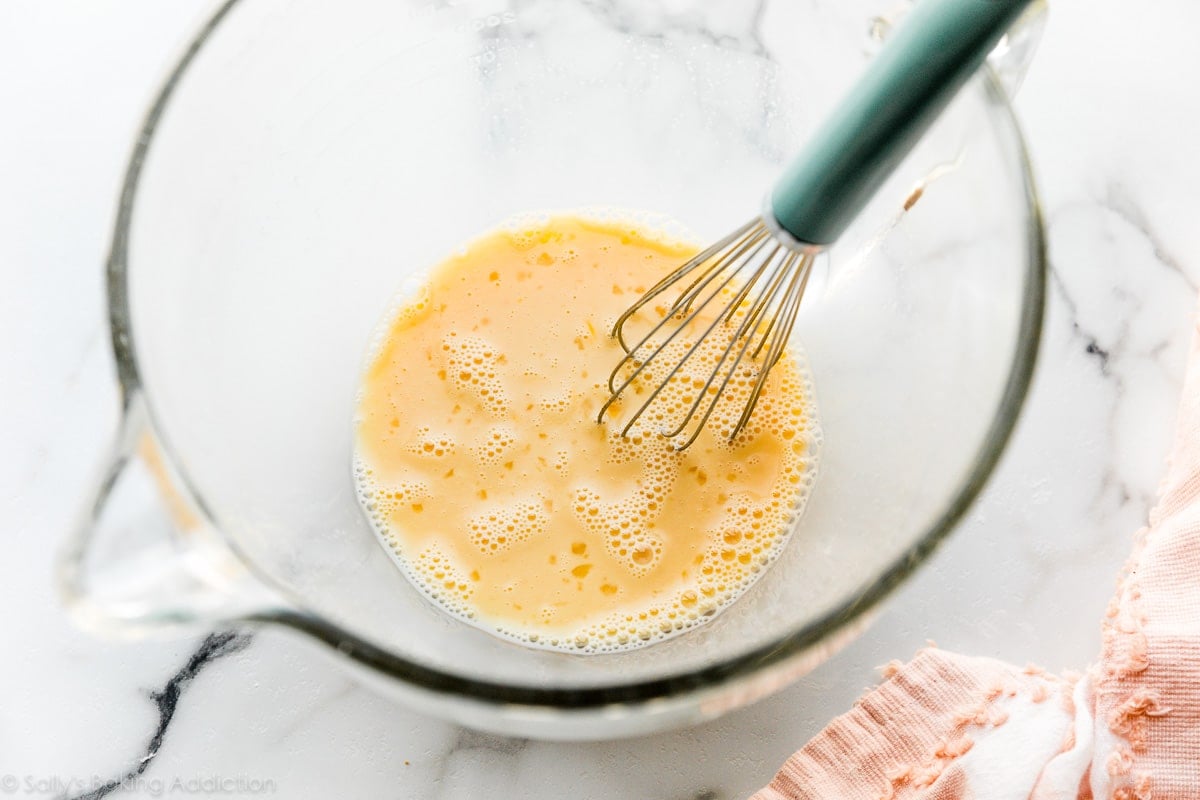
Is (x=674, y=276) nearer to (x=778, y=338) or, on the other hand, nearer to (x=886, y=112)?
(x=778, y=338)

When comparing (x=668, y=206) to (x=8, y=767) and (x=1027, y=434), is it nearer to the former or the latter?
(x=1027, y=434)

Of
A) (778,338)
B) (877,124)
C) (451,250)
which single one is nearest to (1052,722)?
(778,338)

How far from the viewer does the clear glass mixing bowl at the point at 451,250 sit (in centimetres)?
75

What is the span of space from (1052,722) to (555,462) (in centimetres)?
50

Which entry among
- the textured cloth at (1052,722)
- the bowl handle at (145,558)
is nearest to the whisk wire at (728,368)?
the textured cloth at (1052,722)

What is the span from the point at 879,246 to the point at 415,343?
0.46m

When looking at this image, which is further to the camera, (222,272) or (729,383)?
(729,383)

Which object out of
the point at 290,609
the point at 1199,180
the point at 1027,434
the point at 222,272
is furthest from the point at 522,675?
the point at 1199,180

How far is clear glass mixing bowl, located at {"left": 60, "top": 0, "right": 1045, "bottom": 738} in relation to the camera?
0.75 m

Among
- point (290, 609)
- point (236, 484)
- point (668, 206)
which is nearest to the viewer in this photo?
point (290, 609)

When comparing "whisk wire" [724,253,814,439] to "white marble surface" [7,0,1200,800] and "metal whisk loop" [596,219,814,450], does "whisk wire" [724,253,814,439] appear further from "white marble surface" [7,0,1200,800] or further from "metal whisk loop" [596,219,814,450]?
"white marble surface" [7,0,1200,800]

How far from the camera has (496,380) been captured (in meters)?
1.11

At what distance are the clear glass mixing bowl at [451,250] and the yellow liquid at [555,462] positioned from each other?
26 mm

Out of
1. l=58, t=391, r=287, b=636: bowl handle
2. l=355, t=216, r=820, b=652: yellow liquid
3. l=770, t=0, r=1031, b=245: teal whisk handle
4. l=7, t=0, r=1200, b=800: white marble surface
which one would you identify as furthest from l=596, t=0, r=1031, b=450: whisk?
l=58, t=391, r=287, b=636: bowl handle
